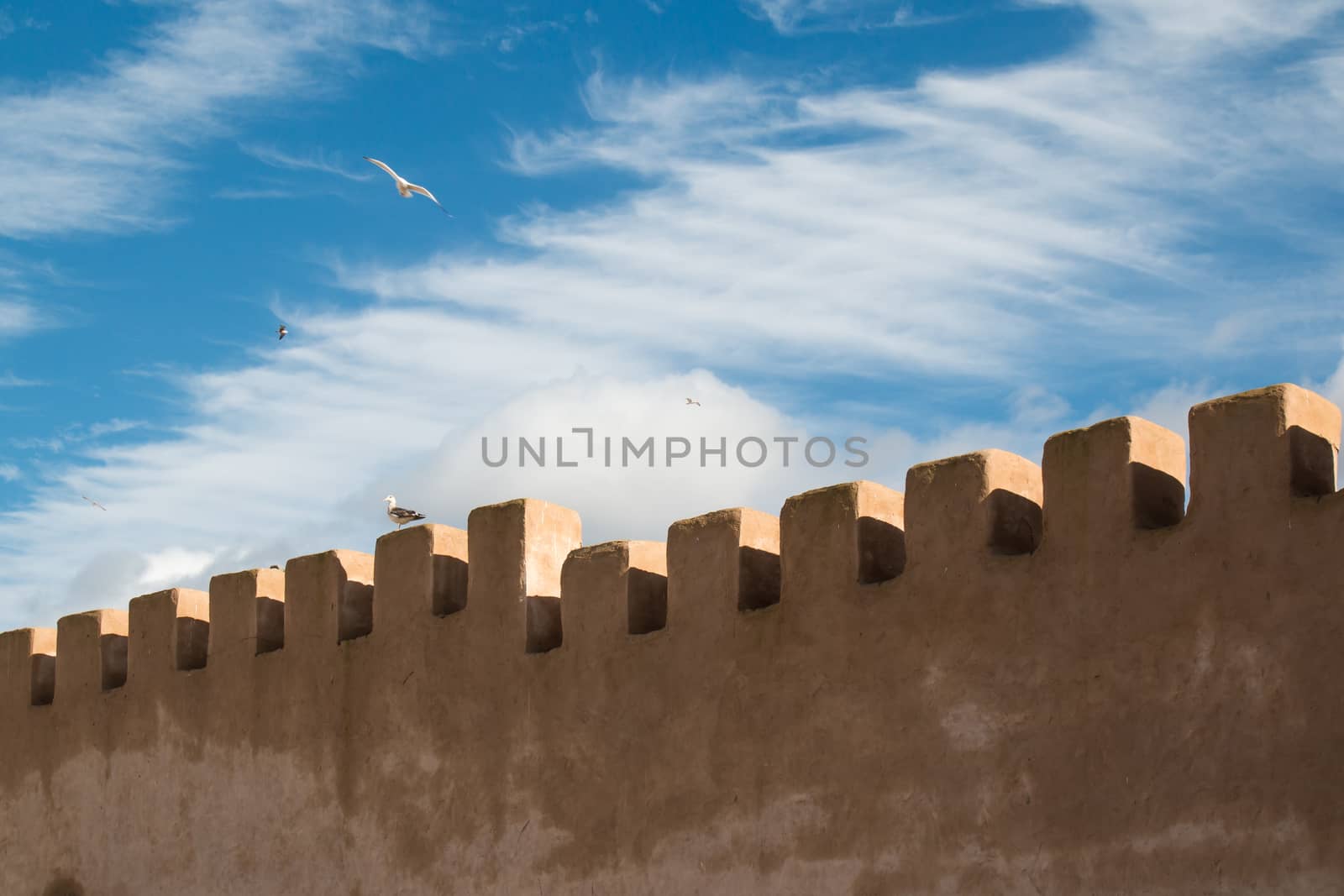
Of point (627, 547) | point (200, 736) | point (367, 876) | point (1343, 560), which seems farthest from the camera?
point (200, 736)

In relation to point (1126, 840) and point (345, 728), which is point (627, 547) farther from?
point (1126, 840)

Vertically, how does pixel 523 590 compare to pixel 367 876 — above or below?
above

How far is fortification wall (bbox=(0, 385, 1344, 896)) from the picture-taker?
234 inches

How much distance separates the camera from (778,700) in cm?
723

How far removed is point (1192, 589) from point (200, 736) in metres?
5.50

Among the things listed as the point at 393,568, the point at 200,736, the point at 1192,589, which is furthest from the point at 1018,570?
the point at 200,736

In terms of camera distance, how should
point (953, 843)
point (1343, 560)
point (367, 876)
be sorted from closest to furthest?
point (1343, 560)
point (953, 843)
point (367, 876)

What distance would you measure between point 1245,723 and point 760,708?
2.08 meters

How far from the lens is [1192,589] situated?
6082mm

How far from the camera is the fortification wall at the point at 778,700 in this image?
19.5 feet

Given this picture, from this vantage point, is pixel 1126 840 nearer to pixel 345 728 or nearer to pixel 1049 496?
pixel 1049 496

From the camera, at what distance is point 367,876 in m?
8.62

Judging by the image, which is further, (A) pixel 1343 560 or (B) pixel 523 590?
(B) pixel 523 590

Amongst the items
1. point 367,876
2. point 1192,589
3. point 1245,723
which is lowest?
point 367,876
